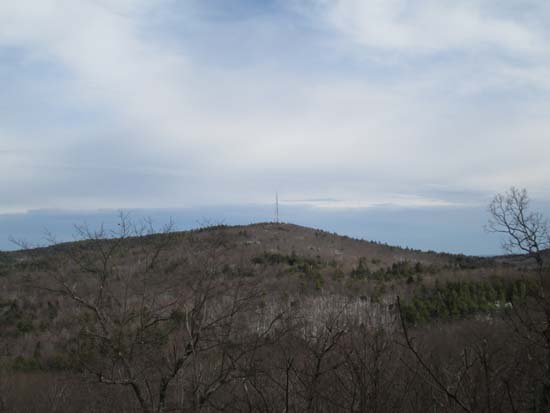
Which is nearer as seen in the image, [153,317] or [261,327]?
[153,317]

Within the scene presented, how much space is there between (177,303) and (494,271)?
2401 centimetres

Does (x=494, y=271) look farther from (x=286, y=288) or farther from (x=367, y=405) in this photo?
(x=367, y=405)

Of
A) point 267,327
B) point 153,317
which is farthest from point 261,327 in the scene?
point 153,317

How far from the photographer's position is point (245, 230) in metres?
40.2

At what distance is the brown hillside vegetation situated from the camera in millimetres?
6438

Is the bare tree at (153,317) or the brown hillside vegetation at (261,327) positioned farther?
the bare tree at (153,317)

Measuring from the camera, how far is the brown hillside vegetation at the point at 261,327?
6.44 m

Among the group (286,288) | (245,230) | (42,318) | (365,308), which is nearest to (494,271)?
(365,308)

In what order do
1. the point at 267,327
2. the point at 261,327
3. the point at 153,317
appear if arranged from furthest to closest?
the point at 261,327, the point at 267,327, the point at 153,317

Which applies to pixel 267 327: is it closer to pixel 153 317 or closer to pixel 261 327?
pixel 261 327

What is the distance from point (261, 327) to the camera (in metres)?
15.7

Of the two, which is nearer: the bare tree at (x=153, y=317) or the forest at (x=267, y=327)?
Answer: the forest at (x=267, y=327)

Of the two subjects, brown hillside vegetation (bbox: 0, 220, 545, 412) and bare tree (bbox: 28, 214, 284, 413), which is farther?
bare tree (bbox: 28, 214, 284, 413)

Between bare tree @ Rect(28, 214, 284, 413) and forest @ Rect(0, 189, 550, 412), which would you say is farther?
bare tree @ Rect(28, 214, 284, 413)
